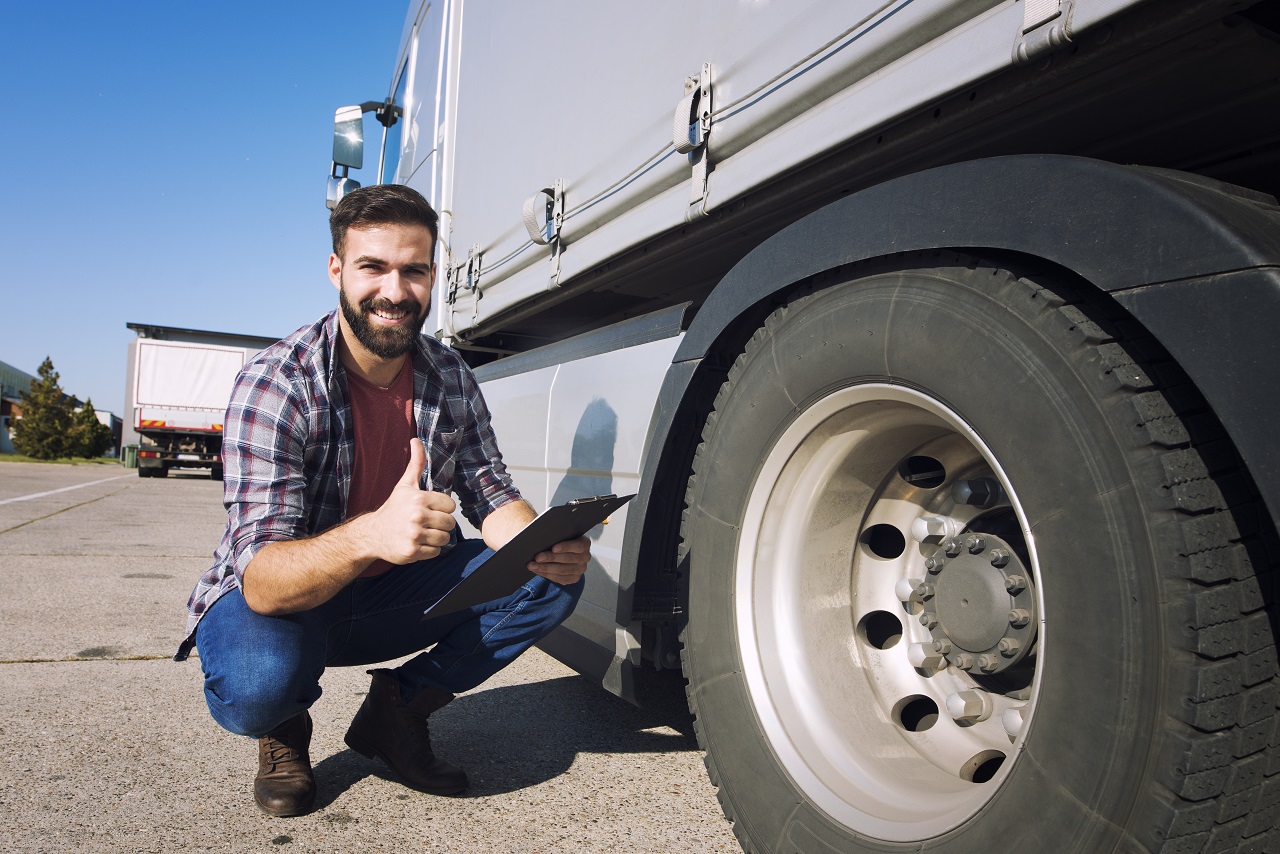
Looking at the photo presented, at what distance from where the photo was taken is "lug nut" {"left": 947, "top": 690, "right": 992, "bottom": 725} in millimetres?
1452

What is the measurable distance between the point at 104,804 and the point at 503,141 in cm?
218

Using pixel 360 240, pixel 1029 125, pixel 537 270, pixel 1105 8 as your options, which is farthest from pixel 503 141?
pixel 1105 8

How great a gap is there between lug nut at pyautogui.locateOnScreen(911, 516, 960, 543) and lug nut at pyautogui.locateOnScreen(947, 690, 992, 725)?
0.27 meters

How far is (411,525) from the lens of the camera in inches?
67.8

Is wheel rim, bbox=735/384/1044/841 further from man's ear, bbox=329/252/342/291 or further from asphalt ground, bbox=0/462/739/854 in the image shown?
man's ear, bbox=329/252/342/291

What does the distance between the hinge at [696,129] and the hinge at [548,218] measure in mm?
703

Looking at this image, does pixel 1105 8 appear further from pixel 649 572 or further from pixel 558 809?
pixel 558 809

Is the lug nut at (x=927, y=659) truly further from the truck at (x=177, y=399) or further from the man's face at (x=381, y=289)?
the truck at (x=177, y=399)

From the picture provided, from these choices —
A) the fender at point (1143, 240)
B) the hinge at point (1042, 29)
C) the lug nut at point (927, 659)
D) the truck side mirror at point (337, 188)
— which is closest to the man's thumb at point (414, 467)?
the fender at point (1143, 240)

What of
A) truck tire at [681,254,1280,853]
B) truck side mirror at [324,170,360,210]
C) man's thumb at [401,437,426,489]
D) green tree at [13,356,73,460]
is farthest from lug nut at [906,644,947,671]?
green tree at [13,356,73,460]

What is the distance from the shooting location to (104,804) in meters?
1.84

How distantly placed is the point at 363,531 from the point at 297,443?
1.18ft

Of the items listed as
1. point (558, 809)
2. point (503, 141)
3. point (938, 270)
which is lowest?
point (558, 809)

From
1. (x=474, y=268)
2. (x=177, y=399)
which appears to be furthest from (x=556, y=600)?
(x=177, y=399)
